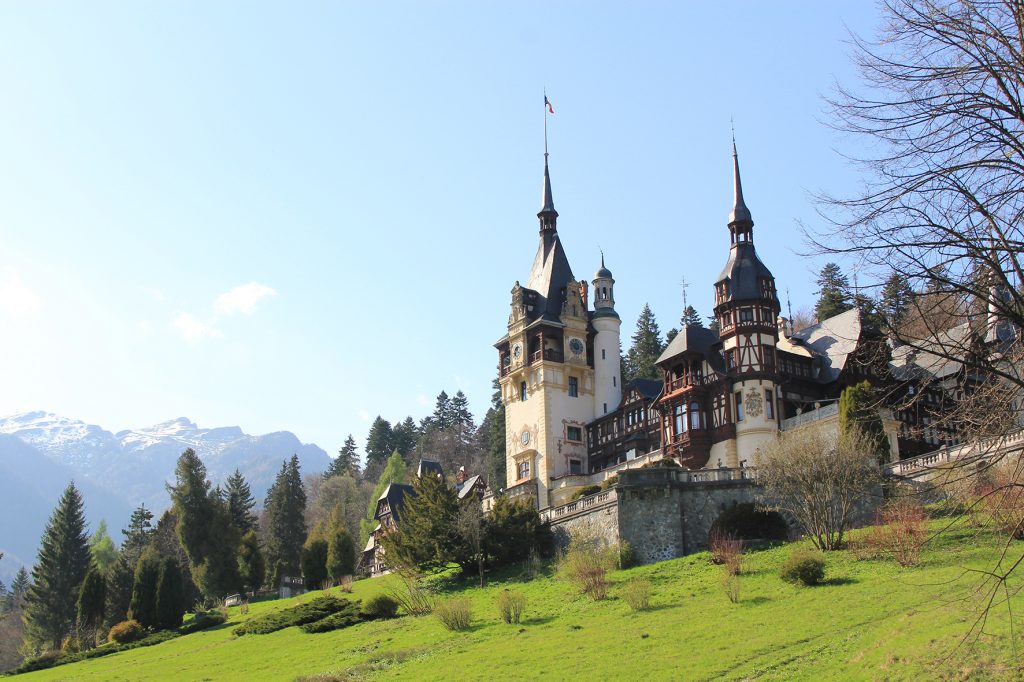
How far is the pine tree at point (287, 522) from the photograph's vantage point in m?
85.1

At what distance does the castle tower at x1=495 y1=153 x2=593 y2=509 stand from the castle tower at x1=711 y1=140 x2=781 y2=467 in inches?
581

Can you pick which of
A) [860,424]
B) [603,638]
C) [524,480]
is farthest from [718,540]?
[524,480]

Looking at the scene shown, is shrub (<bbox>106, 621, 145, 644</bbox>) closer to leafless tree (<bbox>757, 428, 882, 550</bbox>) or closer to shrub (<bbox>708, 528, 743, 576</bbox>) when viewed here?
shrub (<bbox>708, 528, 743, 576</bbox>)

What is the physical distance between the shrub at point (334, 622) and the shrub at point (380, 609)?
47 cm

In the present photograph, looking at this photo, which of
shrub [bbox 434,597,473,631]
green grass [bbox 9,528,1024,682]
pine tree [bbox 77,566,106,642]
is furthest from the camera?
pine tree [bbox 77,566,106,642]

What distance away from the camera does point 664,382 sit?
204ft

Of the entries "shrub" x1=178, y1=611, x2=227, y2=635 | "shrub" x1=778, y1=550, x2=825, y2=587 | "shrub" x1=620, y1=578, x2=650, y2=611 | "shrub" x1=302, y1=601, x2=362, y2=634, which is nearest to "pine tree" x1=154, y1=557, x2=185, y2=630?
"shrub" x1=178, y1=611, x2=227, y2=635

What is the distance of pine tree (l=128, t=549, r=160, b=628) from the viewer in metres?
61.6

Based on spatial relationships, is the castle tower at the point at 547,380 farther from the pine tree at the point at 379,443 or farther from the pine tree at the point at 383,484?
the pine tree at the point at 379,443

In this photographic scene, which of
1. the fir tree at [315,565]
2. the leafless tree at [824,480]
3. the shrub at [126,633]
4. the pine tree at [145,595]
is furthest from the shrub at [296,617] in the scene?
the leafless tree at [824,480]

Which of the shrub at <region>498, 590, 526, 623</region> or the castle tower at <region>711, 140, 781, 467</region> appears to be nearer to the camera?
the shrub at <region>498, 590, 526, 623</region>

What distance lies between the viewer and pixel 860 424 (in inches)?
1810

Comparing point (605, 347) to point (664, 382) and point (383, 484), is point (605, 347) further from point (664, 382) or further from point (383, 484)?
point (383, 484)

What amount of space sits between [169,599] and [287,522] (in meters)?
26.6
